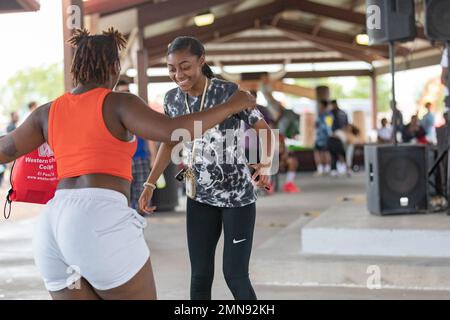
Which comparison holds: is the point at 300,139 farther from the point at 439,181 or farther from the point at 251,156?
the point at 251,156

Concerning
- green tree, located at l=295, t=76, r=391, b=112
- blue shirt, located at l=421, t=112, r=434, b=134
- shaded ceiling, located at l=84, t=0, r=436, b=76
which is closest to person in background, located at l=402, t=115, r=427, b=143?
blue shirt, located at l=421, t=112, r=434, b=134

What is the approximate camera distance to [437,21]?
23.7 feet

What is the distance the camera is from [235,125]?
12.1ft

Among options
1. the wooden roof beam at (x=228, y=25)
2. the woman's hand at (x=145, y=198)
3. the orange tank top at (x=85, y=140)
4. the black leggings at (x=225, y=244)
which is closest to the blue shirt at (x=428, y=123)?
the wooden roof beam at (x=228, y=25)

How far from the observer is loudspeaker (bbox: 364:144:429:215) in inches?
287

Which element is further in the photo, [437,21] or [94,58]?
[437,21]

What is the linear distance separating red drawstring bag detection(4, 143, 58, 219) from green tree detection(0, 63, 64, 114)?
4508 centimetres

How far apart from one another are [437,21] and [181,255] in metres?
3.05

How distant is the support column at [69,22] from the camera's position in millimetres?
5561

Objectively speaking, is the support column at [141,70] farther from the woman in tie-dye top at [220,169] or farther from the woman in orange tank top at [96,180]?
the woman in orange tank top at [96,180]

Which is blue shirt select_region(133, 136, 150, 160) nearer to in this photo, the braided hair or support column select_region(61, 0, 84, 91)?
support column select_region(61, 0, 84, 91)

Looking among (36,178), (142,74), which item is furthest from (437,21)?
(36,178)

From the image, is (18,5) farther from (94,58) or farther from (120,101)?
(120,101)
